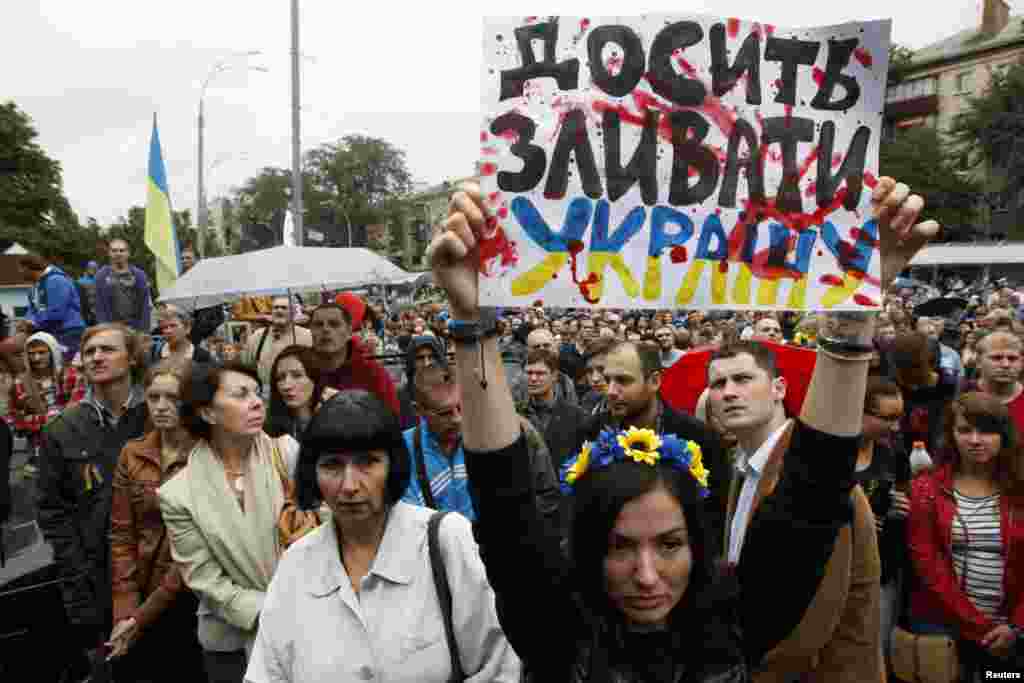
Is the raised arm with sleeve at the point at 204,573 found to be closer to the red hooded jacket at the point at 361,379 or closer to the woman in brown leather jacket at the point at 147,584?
the woman in brown leather jacket at the point at 147,584

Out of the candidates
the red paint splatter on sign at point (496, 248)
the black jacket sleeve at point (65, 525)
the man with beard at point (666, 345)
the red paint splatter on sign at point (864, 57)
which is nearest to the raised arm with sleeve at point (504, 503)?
the red paint splatter on sign at point (496, 248)

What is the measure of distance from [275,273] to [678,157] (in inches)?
195

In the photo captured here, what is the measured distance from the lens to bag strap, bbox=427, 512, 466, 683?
2.14 metres

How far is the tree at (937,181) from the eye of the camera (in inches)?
1789

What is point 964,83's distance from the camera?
179 ft

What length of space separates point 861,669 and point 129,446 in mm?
2893

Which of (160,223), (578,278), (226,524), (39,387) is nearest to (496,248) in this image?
(578,278)

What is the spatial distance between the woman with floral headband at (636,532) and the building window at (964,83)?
61879 mm

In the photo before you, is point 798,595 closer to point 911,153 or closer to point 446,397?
point 446,397

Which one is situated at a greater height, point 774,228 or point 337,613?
point 774,228

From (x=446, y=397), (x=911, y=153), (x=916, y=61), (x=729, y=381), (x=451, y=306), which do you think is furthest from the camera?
(x=916, y=61)

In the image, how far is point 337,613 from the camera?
2148mm

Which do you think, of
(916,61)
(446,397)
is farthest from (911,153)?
(446,397)

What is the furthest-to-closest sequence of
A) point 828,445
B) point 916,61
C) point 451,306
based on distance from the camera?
point 916,61 → point 451,306 → point 828,445
